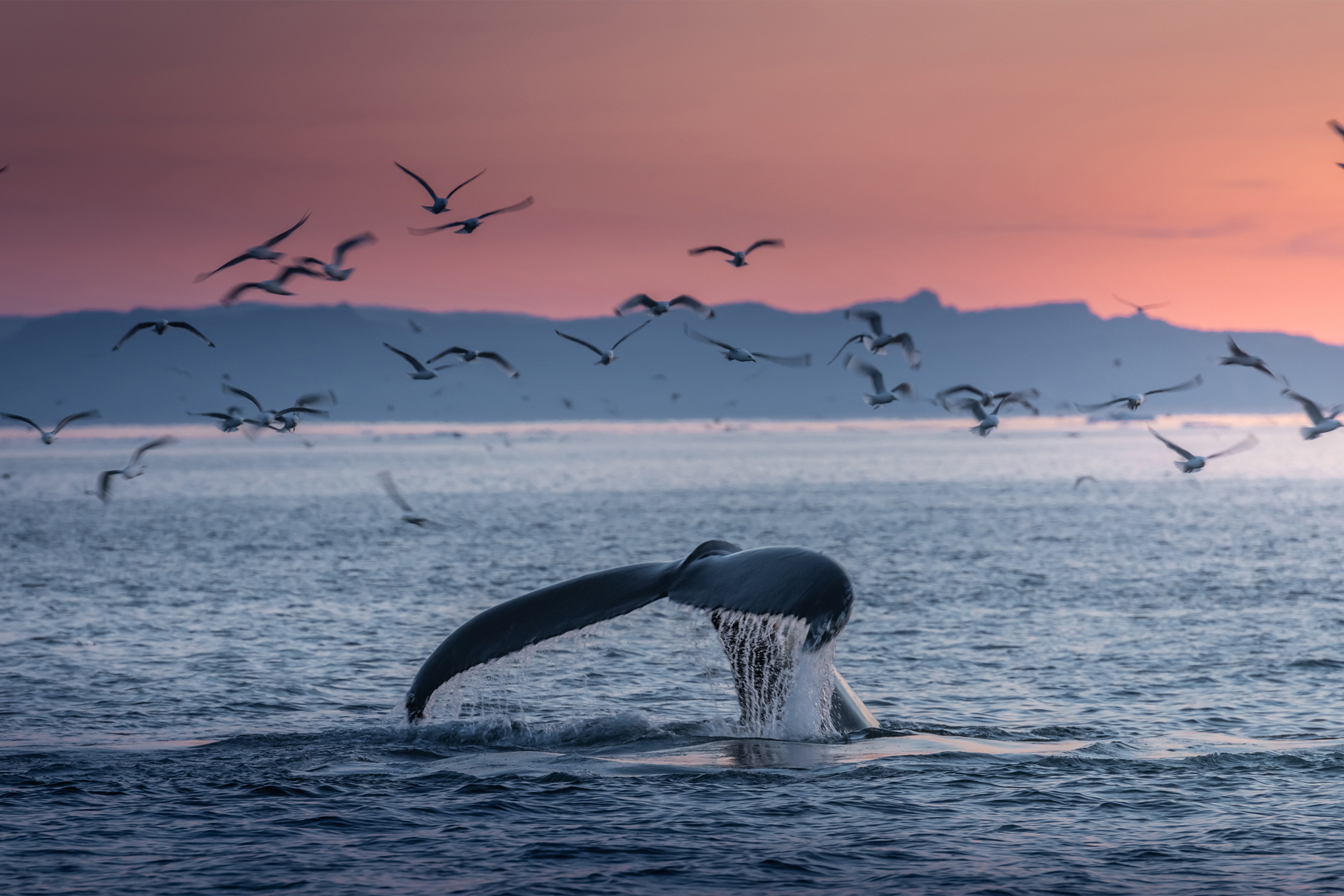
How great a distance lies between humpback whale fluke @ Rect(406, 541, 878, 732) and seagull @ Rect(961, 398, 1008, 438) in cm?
1281

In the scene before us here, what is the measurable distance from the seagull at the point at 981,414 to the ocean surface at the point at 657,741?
3.68 m

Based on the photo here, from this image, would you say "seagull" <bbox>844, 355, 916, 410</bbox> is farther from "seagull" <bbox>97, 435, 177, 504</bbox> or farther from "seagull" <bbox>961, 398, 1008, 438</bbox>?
"seagull" <bbox>97, 435, 177, 504</bbox>

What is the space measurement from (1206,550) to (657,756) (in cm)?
3636

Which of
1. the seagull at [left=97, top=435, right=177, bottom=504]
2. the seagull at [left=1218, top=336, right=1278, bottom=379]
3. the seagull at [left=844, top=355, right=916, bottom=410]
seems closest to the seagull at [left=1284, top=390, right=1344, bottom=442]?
the seagull at [left=1218, top=336, right=1278, bottom=379]

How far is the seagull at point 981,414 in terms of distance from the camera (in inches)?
1001

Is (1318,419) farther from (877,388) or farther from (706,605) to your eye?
(706,605)

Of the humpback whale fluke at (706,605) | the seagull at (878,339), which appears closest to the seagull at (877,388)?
the seagull at (878,339)

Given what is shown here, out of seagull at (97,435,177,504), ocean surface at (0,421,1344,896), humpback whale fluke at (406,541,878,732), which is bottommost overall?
ocean surface at (0,421,1344,896)

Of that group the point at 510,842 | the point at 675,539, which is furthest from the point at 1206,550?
the point at 510,842

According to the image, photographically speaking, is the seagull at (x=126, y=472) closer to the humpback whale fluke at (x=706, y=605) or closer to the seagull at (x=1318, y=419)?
the humpback whale fluke at (x=706, y=605)

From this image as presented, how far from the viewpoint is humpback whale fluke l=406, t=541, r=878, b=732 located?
9.35 meters

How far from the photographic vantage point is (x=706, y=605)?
33.2 feet

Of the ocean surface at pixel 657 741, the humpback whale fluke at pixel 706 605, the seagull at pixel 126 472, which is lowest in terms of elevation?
the ocean surface at pixel 657 741

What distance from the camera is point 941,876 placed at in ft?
32.2
